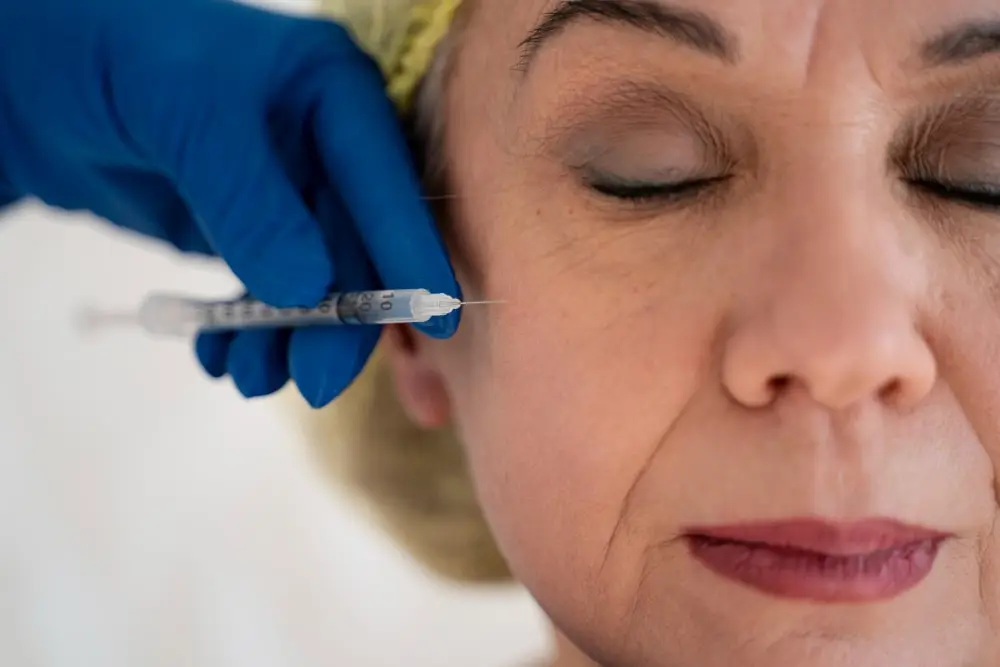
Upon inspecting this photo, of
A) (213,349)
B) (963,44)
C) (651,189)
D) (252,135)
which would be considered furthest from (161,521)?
(963,44)

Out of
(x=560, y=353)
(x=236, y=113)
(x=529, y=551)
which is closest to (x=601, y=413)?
(x=560, y=353)

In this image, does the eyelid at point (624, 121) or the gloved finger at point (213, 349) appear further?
the gloved finger at point (213, 349)

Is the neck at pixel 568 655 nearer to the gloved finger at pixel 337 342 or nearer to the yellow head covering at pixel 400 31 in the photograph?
the gloved finger at pixel 337 342

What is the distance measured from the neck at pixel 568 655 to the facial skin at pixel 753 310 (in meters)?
0.20

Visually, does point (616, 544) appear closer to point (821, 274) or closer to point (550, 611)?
point (550, 611)

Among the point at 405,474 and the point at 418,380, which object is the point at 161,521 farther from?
the point at 418,380

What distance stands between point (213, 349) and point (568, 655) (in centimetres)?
53

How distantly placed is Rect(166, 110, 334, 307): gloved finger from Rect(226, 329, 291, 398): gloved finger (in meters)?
0.09

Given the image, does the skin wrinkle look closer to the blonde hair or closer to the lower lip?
the lower lip

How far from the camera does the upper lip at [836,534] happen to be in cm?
70

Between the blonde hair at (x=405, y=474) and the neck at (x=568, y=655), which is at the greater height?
the neck at (x=568, y=655)

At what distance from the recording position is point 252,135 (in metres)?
0.92

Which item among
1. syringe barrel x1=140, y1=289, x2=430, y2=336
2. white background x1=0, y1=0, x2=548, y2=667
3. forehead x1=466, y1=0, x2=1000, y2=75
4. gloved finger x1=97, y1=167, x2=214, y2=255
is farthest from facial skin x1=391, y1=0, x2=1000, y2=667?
white background x1=0, y1=0, x2=548, y2=667

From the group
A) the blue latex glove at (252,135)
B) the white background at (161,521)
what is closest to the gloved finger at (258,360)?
the blue latex glove at (252,135)
